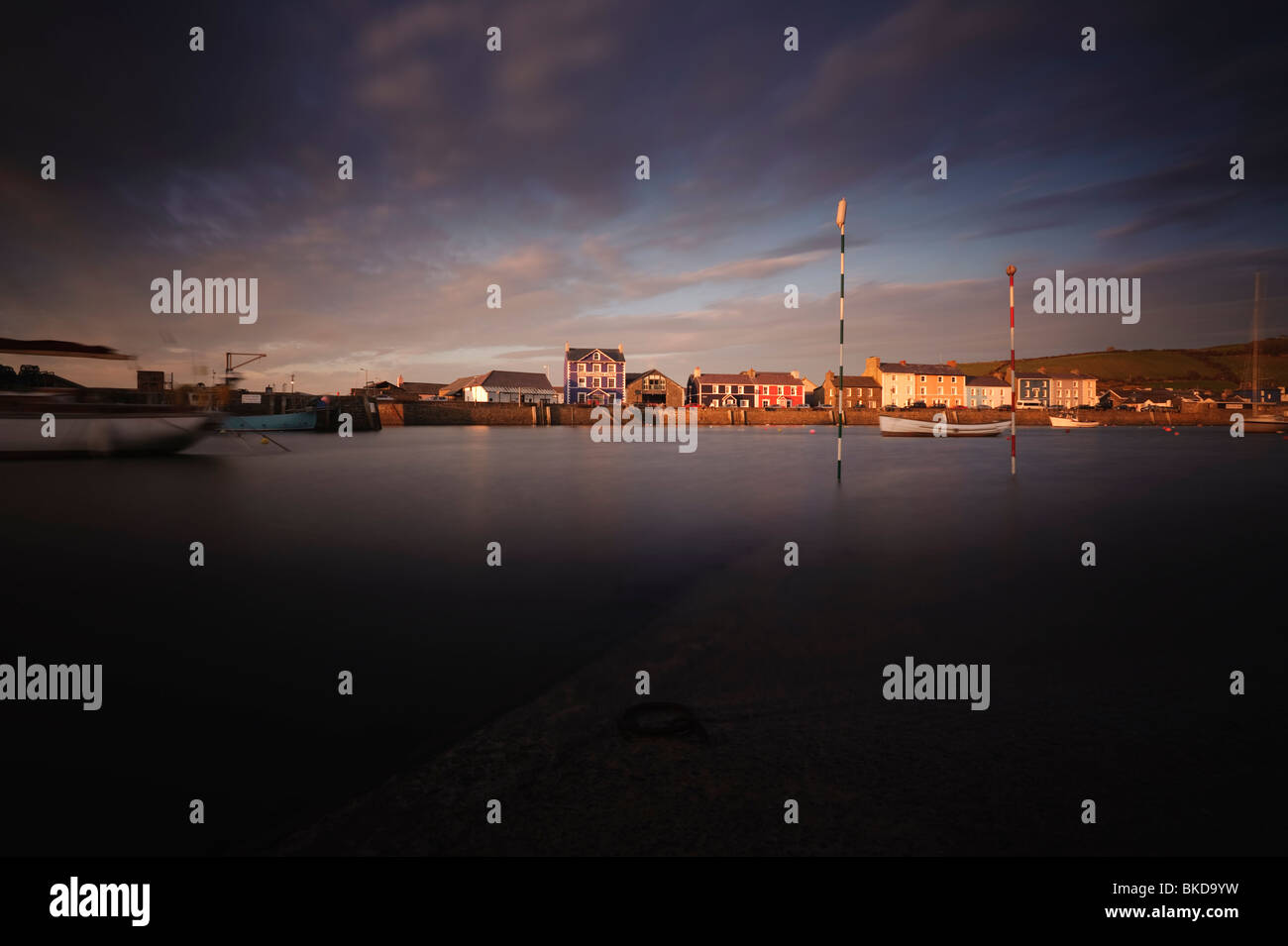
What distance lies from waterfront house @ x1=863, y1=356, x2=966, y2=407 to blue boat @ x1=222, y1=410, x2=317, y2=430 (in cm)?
10235

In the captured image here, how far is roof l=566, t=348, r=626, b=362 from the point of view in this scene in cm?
10119

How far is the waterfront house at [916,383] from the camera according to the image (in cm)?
12200

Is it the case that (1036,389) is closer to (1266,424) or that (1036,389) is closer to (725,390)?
(1266,424)

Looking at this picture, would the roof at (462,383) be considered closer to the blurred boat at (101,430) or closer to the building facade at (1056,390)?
the blurred boat at (101,430)

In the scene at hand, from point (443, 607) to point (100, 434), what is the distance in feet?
132

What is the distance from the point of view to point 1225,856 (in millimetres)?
2859

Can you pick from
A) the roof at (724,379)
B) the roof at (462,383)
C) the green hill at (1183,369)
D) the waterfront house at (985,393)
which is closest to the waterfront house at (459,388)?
the roof at (462,383)

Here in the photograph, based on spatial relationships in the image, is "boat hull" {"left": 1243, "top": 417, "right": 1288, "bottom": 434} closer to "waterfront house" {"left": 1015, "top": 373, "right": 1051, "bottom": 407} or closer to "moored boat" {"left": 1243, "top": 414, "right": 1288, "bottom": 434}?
"moored boat" {"left": 1243, "top": 414, "right": 1288, "bottom": 434}

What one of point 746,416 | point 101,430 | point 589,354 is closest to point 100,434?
point 101,430

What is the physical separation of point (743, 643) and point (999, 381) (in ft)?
491

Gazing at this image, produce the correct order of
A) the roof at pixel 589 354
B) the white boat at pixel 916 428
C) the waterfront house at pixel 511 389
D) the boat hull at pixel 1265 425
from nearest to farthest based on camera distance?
1. the white boat at pixel 916 428
2. the boat hull at pixel 1265 425
3. the roof at pixel 589 354
4. the waterfront house at pixel 511 389

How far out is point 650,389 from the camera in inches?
4136

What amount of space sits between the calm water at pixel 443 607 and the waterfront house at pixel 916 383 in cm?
10760
